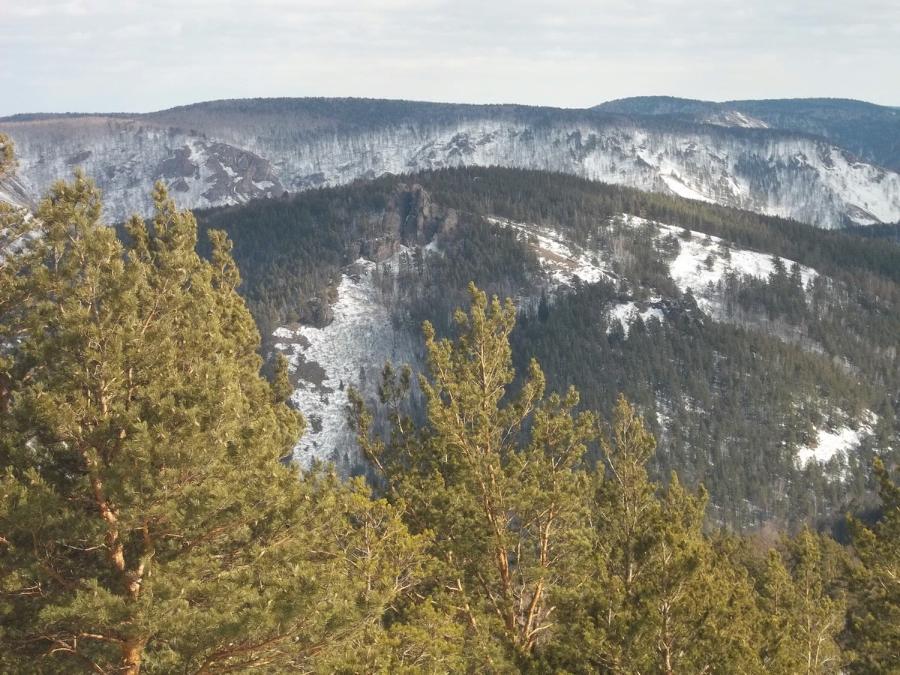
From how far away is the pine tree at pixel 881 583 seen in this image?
1859 cm

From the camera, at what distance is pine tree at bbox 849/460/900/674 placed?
1859 cm

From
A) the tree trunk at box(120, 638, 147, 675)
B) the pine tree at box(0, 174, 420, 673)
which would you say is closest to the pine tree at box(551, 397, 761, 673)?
the pine tree at box(0, 174, 420, 673)

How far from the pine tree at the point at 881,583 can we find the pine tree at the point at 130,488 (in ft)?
48.8

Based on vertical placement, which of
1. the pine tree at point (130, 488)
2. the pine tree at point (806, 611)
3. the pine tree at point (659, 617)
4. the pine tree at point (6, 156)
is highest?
the pine tree at point (6, 156)

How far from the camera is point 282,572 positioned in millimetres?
11820

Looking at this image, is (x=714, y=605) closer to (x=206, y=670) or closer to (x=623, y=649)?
(x=623, y=649)

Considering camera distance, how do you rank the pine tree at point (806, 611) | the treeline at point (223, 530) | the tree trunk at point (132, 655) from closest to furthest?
1. the treeline at point (223, 530)
2. the tree trunk at point (132, 655)
3. the pine tree at point (806, 611)

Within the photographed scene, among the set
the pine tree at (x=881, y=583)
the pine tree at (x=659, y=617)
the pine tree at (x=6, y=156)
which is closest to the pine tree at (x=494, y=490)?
the pine tree at (x=659, y=617)

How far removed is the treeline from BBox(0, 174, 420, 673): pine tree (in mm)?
36

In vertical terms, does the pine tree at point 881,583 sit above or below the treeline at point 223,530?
below

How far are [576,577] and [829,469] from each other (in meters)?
133

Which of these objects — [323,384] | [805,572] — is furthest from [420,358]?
[805,572]

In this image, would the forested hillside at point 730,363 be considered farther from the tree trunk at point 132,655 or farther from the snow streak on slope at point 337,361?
the tree trunk at point 132,655

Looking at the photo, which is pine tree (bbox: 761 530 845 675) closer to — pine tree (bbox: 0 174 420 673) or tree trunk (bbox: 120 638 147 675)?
pine tree (bbox: 0 174 420 673)
